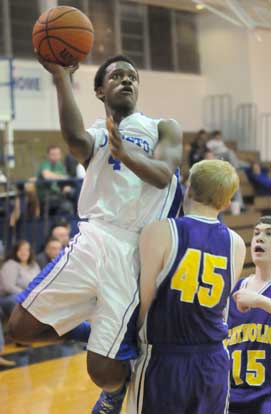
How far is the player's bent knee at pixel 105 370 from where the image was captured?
2.90 metres

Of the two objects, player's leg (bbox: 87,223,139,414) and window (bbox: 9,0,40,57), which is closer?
player's leg (bbox: 87,223,139,414)

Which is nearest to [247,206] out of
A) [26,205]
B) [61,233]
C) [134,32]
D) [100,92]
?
[134,32]

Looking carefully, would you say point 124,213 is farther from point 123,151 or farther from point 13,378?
point 13,378

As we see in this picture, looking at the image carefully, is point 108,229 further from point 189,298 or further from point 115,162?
point 189,298

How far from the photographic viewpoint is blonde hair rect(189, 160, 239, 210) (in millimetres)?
2762

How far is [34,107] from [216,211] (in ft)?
32.6

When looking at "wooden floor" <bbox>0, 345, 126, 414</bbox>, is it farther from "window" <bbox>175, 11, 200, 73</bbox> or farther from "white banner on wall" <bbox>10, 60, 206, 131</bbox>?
"window" <bbox>175, 11, 200, 73</bbox>

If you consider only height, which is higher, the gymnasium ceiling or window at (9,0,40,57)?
window at (9,0,40,57)

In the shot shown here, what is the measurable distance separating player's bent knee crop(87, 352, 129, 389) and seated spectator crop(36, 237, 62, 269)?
14.7ft

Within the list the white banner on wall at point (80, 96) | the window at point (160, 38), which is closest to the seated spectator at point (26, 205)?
the white banner on wall at point (80, 96)

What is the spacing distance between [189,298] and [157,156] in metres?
0.61

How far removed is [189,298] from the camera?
273 cm

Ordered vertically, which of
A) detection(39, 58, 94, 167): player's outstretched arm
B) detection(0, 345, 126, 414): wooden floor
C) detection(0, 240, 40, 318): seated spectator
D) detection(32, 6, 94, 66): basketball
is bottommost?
detection(0, 345, 126, 414): wooden floor

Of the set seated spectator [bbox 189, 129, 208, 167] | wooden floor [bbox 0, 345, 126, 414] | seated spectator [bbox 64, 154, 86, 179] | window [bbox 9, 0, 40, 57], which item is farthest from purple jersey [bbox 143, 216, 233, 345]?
window [bbox 9, 0, 40, 57]
